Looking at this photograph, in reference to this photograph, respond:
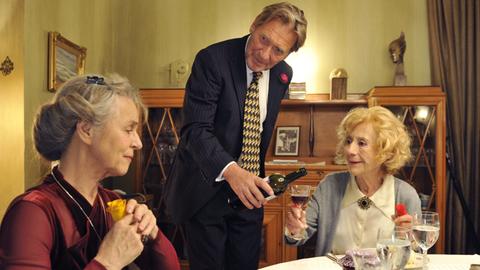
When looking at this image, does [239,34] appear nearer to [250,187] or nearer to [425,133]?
[425,133]

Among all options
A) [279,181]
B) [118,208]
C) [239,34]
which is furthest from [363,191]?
[239,34]

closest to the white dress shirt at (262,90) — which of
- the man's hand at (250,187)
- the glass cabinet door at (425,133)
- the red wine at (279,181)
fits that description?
the red wine at (279,181)

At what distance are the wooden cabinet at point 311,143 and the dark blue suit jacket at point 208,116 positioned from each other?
1.80 meters

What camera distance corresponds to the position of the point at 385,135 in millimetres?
2141

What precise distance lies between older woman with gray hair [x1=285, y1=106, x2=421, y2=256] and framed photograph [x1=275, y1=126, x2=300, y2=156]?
77.8 inches

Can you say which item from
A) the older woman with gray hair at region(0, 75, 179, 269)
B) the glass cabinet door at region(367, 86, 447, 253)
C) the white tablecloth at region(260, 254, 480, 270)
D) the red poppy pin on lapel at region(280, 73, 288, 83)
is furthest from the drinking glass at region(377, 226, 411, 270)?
the glass cabinet door at region(367, 86, 447, 253)

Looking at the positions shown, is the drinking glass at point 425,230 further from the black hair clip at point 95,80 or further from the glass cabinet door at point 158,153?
the glass cabinet door at point 158,153

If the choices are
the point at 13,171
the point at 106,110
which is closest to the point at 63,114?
the point at 106,110

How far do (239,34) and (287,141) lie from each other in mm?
1096

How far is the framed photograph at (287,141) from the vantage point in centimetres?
423

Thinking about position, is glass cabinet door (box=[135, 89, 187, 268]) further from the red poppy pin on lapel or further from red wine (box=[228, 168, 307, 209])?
red wine (box=[228, 168, 307, 209])

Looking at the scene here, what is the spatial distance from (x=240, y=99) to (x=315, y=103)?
2212mm

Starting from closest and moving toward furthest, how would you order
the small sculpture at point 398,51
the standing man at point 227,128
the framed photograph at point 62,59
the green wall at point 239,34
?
the standing man at point 227,128 < the framed photograph at point 62,59 < the small sculpture at point 398,51 < the green wall at point 239,34

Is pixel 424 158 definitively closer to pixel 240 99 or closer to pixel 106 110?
pixel 240 99
